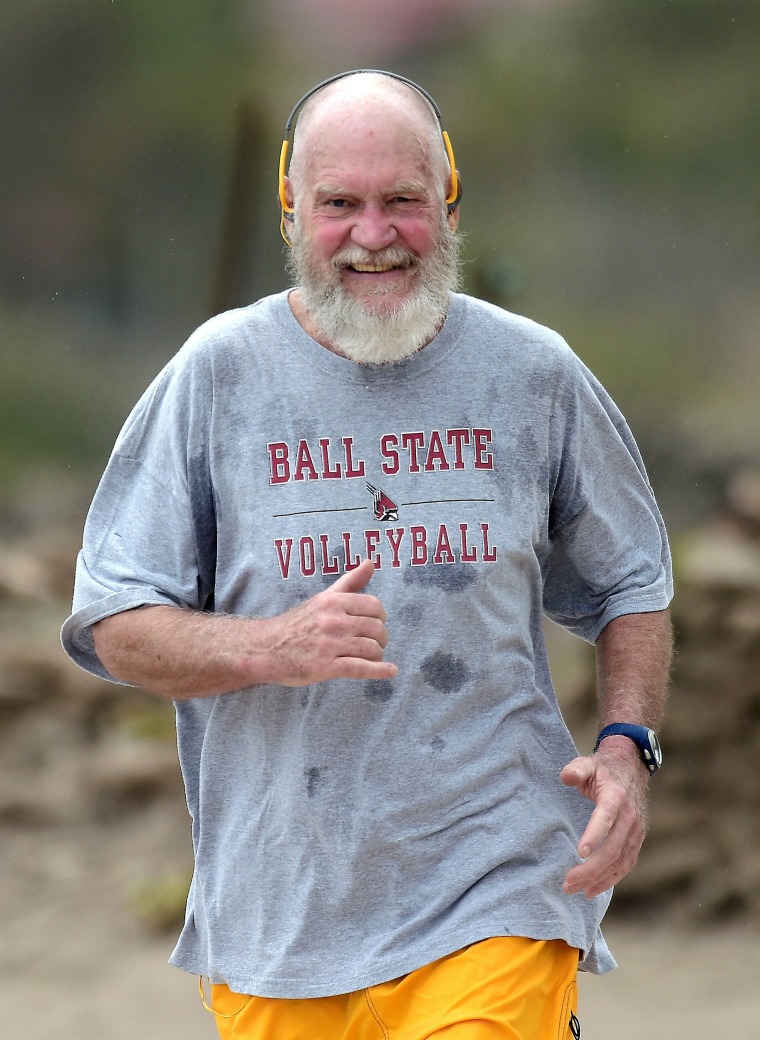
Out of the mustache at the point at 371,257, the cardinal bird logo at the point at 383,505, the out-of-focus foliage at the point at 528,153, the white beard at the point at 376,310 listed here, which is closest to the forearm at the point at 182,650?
the cardinal bird logo at the point at 383,505

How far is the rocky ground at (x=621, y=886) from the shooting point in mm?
5156

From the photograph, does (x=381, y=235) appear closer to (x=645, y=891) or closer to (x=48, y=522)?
(x=645, y=891)

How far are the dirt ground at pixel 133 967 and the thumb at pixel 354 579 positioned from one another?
334 cm

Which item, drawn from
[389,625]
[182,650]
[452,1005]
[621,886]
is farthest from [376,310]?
[621,886]

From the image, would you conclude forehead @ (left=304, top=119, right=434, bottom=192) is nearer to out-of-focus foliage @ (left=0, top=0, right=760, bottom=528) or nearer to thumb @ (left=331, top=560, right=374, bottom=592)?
thumb @ (left=331, top=560, right=374, bottom=592)

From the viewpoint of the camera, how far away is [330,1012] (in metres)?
2.12

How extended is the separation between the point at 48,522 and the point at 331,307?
467cm

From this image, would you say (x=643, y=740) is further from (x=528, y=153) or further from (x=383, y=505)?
(x=528, y=153)

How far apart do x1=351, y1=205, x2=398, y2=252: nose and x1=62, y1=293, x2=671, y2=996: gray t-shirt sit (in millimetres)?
163

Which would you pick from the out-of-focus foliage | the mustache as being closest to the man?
the mustache

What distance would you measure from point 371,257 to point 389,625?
1.73 feet

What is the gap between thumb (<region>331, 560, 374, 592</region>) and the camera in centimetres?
201

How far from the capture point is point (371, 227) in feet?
7.29

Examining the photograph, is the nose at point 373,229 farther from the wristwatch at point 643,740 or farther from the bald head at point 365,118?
the wristwatch at point 643,740
